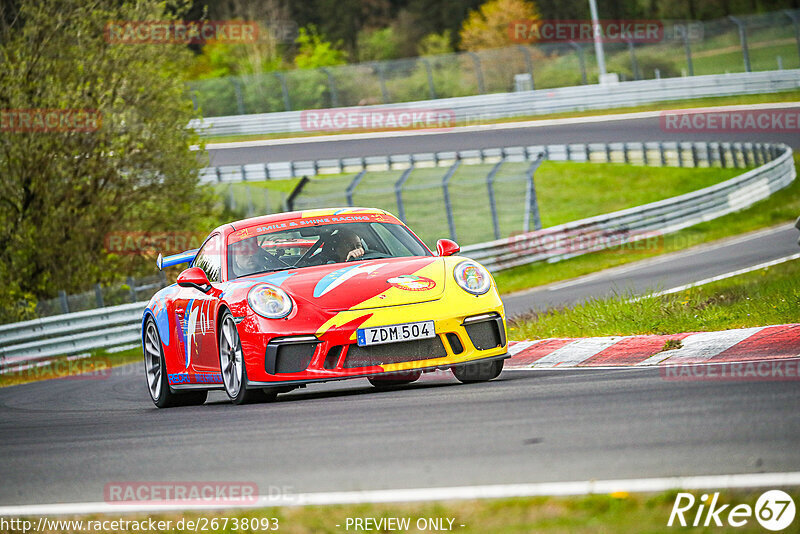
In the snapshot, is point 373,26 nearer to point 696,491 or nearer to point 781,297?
point 781,297

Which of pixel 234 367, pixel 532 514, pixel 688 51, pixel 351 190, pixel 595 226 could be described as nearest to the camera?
pixel 532 514

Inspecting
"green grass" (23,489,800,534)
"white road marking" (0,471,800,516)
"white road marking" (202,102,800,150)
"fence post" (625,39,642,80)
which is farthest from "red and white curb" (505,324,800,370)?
"fence post" (625,39,642,80)

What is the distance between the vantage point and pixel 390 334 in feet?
26.2

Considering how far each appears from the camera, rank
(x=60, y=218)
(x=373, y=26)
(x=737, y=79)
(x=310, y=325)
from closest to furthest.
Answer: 1. (x=310, y=325)
2. (x=60, y=218)
3. (x=737, y=79)
4. (x=373, y=26)

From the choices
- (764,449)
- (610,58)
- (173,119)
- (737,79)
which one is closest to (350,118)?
(610,58)

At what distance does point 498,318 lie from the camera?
27.8ft

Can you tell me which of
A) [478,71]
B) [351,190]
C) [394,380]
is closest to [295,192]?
[351,190]

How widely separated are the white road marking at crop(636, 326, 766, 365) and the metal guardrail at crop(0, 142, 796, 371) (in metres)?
12.5

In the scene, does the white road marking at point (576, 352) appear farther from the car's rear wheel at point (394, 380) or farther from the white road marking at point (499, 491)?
the white road marking at point (499, 491)

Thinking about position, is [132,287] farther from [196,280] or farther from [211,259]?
[196,280]

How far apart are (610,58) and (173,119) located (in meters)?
25.4

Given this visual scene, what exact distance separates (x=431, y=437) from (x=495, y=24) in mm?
67703

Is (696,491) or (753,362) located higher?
(696,491)

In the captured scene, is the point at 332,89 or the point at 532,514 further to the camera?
the point at 332,89
